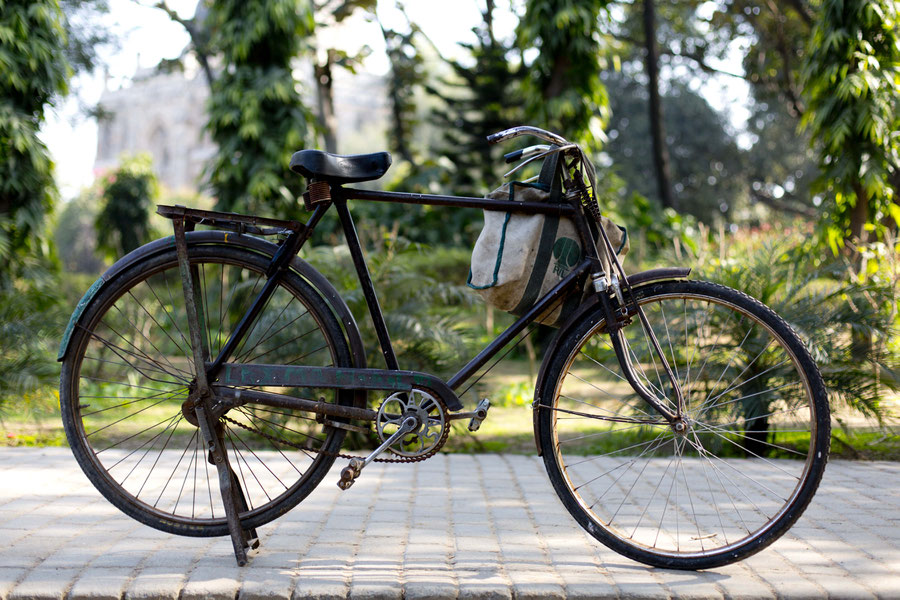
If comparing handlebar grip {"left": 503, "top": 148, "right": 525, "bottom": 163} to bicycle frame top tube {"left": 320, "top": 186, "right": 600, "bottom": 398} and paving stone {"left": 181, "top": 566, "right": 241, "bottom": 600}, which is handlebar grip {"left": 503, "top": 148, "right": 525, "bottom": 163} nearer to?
bicycle frame top tube {"left": 320, "top": 186, "right": 600, "bottom": 398}

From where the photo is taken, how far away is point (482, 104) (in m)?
15.8

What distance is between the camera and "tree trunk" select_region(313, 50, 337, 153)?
1457 cm

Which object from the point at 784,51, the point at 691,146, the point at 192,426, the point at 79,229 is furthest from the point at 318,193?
the point at 79,229

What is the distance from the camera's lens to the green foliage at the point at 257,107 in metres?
7.48

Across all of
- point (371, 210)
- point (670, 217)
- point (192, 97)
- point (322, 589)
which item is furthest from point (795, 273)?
point (192, 97)

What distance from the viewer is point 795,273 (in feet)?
16.1

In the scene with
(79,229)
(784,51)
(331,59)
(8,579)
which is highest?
(784,51)

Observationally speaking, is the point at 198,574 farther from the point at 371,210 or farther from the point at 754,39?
the point at 754,39

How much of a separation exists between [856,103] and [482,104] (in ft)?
36.5

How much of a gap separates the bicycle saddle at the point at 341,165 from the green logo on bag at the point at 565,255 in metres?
0.63

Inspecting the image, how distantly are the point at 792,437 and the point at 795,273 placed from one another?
40.5 inches

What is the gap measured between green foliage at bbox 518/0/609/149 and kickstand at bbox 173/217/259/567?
19.5 feet

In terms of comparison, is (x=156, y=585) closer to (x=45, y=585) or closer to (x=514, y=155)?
(x=45, y=585)

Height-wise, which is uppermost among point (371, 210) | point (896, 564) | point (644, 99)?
point (644, 99)
